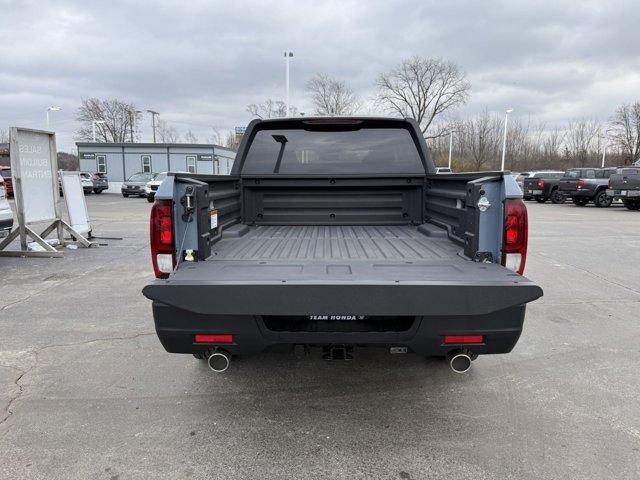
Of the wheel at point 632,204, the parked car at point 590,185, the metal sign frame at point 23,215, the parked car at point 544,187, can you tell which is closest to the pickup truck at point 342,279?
the metal sign frame at point 23,215

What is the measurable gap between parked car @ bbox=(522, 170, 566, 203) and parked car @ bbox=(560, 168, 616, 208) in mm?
1593

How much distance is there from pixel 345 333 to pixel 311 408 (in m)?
0.84

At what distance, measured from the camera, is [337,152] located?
4547 mm

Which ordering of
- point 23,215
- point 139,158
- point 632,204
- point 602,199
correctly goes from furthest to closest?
point 139,158, point 602,199, point 632,204, point 23,215

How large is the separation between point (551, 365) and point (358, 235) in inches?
77.4

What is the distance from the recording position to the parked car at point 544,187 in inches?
1000

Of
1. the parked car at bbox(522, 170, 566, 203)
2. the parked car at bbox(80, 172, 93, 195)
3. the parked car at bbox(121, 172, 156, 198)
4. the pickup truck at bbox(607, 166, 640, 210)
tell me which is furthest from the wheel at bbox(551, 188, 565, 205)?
the parked car at bbox(80, 172, 93, 195)

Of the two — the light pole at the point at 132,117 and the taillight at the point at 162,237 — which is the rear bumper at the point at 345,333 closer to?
the taillight at the point at 162,237

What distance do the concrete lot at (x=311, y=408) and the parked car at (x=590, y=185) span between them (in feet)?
64.3

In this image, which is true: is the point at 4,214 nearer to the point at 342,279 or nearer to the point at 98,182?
the point at 342,279

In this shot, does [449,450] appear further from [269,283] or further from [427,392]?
[269,283]

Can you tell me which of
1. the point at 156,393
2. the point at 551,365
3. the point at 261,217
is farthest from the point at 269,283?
the point at 551,365

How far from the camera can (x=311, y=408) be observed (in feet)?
10.4

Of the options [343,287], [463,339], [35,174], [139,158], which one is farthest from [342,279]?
[139,158]
